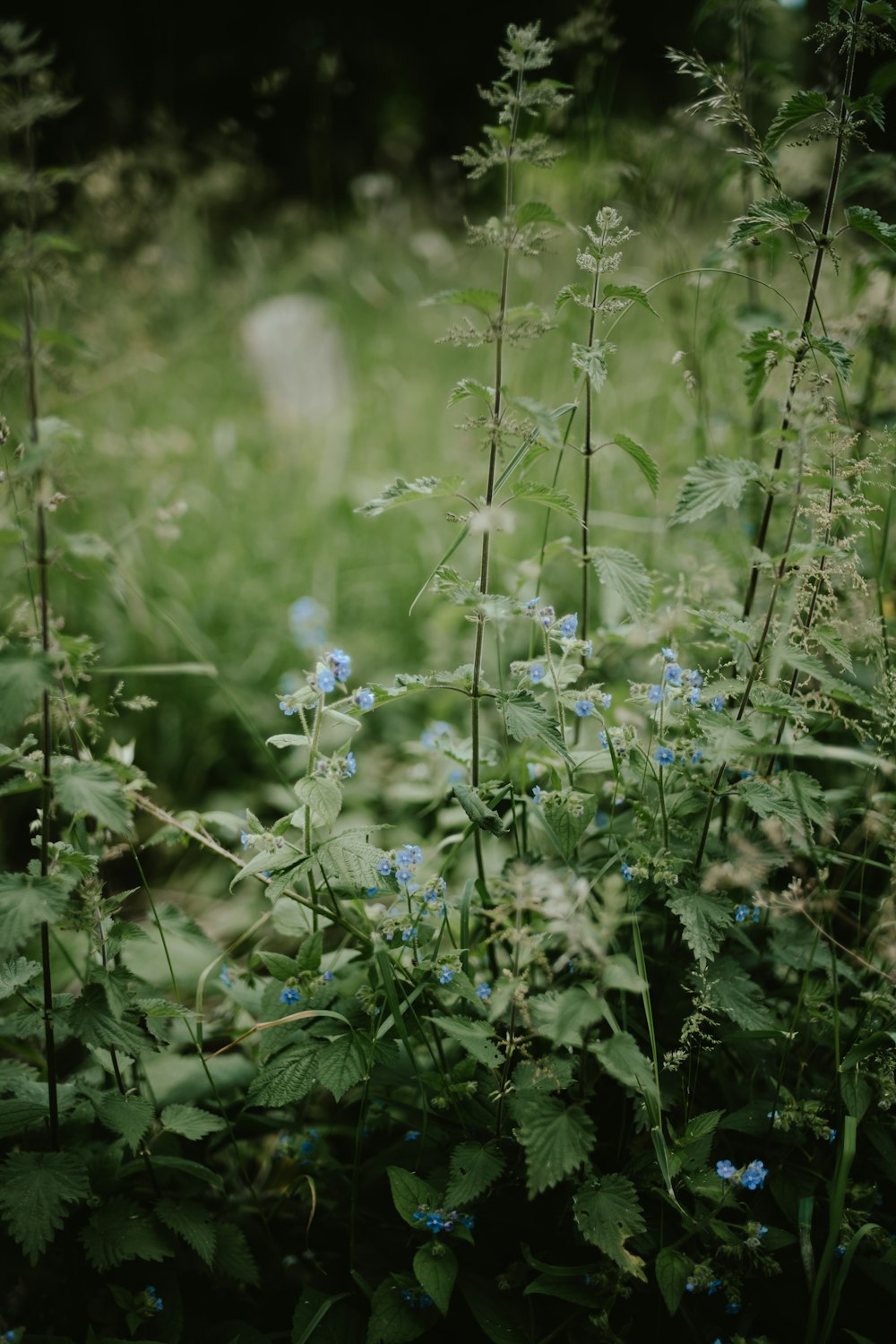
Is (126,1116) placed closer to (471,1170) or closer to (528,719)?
(471,1170)

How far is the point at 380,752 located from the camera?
229 cm

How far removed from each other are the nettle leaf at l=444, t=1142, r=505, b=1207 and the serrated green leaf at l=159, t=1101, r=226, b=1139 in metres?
0.35

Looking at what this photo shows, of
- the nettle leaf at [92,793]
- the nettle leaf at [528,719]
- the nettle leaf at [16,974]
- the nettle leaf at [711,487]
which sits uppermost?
the nettle leaf at [711,487]

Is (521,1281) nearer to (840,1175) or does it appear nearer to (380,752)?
(840,1175)

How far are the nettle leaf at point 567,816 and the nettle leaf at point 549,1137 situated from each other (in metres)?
0.31

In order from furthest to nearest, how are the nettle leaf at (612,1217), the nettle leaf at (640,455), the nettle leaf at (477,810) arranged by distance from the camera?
the nettle leaf at (640,455) < the nettle leaf at (477,810) < the nettle leaf at (612,1217)

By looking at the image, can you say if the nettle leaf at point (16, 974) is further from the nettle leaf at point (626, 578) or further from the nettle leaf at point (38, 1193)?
the nettle leaf at point (626, 578)

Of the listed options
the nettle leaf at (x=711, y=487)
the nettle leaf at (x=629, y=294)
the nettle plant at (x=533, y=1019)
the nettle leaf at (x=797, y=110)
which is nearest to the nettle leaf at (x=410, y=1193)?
the nettle plant at (x=533, y=1019)

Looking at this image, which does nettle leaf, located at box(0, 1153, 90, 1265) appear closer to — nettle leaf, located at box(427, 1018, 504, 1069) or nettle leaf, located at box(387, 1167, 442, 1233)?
nettle leaf, located at box(387, 1167, 442, 1233)

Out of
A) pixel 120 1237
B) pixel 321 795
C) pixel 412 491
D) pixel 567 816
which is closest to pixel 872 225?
pixel 412 491

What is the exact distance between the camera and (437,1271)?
1047mm

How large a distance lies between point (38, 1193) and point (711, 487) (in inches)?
48.9

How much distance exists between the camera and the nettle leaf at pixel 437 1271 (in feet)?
3.32

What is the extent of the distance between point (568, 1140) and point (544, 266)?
11.2 ft
